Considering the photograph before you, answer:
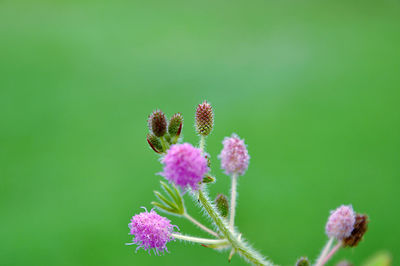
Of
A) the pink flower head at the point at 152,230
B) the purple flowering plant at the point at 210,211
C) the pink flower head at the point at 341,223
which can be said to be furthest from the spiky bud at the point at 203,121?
the pink flower head at the point at 341,223

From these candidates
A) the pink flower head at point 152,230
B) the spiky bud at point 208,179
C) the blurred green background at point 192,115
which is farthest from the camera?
the blurred green background at point 192,115

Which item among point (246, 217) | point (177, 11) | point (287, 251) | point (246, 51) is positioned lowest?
point (287, 251)

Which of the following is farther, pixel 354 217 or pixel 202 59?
pixel 202 59

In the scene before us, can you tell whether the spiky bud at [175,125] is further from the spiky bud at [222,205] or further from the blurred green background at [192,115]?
the blurred green background at [192,115]

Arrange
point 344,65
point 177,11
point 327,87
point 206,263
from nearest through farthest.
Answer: point 206,263 → point 327,87 → point 344,65 → point 177,11

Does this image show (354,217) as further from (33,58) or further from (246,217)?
(33,58)

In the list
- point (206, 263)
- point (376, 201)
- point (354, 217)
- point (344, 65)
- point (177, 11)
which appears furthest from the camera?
point (177, 11)

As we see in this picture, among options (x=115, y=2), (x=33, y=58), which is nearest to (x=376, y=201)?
(x=33, y=58)

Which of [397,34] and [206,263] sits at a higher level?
[397,34]

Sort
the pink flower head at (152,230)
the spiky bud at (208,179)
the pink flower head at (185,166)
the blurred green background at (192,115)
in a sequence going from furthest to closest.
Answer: the blurred green background at (192,115) → the pink flower head at (152,230) → the spiky bud at (208,179) → the pink flower head at (185,166)
